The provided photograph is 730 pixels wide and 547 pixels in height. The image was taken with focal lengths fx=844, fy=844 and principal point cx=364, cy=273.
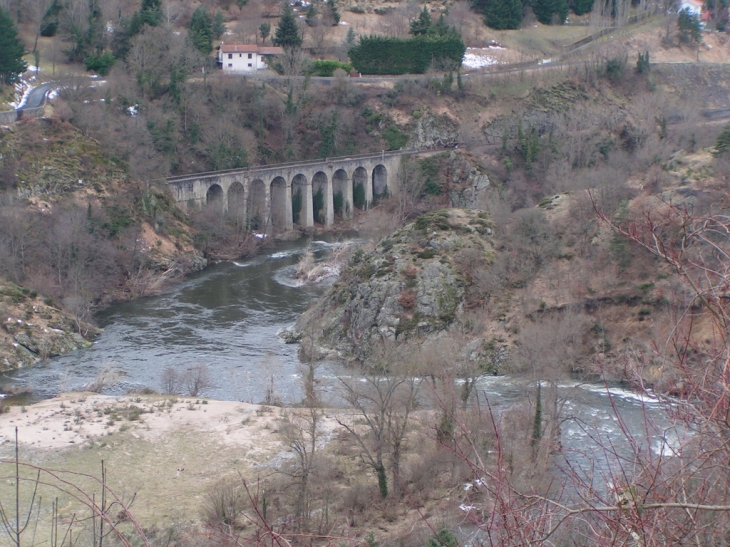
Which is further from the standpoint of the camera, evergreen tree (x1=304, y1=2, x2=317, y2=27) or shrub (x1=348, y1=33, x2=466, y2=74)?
evergreen tree (x1=304, y1=2, x2=317, y2=27)

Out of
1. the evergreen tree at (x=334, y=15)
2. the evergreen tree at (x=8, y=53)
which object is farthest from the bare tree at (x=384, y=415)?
the evergreen tree at (x=334, y=15)

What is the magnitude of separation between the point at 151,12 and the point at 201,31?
17.7 ft

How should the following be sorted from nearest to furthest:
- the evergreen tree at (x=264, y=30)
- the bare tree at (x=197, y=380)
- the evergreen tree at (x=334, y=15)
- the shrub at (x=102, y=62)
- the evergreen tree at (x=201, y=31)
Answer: the bare tree at (x=197, y=380) < the shrub at (x=102, y=62) < the evergreen tree at (x=201, y=31) < the evergreen tree at (x=264, y=30) < the evergreen tree at (x=334, y=15)

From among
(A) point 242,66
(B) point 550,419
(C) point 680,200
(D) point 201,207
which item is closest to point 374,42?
(A) point 242,66

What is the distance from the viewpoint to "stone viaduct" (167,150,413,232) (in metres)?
57.0

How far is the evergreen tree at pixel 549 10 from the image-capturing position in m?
91.2

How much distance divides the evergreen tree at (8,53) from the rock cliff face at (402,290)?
31.5 m

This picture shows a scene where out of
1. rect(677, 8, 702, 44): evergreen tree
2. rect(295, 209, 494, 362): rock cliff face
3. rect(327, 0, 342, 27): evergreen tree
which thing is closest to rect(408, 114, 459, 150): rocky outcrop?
rect(327, 0, 342, 27): evergreen tree

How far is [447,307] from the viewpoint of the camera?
3522cm

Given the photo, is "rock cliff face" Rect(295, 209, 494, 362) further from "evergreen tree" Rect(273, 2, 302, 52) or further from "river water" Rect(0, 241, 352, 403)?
"evergreen tree" Rect(273, 2, 302, 52)

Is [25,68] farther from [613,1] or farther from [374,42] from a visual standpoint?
[613,1]

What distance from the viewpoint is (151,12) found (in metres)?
69.4

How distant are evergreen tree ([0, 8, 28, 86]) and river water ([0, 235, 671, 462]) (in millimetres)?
21514

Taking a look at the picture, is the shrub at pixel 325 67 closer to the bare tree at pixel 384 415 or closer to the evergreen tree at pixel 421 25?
the evergreen tree at pixel 421 25
